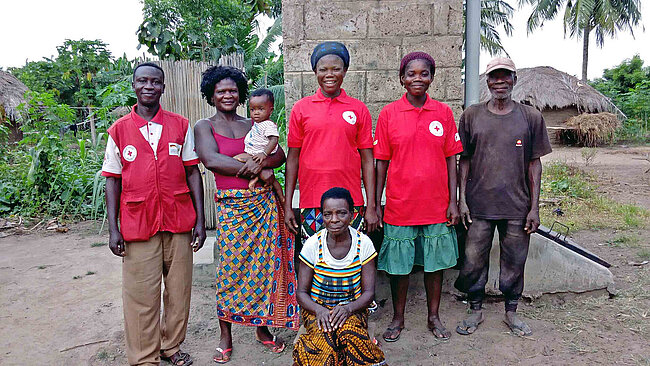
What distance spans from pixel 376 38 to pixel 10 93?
535 inches

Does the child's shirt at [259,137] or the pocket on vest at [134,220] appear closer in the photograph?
the pocket on vest at [134,220]

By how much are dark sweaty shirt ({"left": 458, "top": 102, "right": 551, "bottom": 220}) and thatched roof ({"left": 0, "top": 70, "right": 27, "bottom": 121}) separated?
13414mm

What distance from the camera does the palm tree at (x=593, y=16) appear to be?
21856 mm

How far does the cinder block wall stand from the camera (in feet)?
12.9

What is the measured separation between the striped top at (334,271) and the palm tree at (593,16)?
80.2 ft

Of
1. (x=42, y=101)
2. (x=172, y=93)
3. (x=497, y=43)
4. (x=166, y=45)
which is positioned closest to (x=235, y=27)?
(x=166, y=45)

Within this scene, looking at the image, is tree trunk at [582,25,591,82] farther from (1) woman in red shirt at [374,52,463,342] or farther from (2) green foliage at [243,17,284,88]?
(1) woman in red shirt at [374,52,463,342]

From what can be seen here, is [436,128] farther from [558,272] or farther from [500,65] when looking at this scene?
[558,272]

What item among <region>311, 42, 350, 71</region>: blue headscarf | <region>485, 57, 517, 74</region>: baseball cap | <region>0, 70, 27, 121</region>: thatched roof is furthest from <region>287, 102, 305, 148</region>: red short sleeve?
<region>0, 70, 27, 121</region>: thatched roof

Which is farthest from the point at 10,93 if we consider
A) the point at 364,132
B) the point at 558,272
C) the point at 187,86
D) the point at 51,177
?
the point at 558,272

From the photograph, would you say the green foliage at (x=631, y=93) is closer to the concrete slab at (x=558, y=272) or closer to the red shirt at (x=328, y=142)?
the concrete slab at (x=558, y=272)

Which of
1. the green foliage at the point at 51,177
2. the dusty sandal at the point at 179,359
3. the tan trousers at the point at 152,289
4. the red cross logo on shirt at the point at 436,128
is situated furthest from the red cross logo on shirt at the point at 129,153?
the green foliage at the point at 51,177

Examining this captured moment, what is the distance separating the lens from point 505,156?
2.92m

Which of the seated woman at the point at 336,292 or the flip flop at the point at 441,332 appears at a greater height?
the seated woman at the point at 336,292
